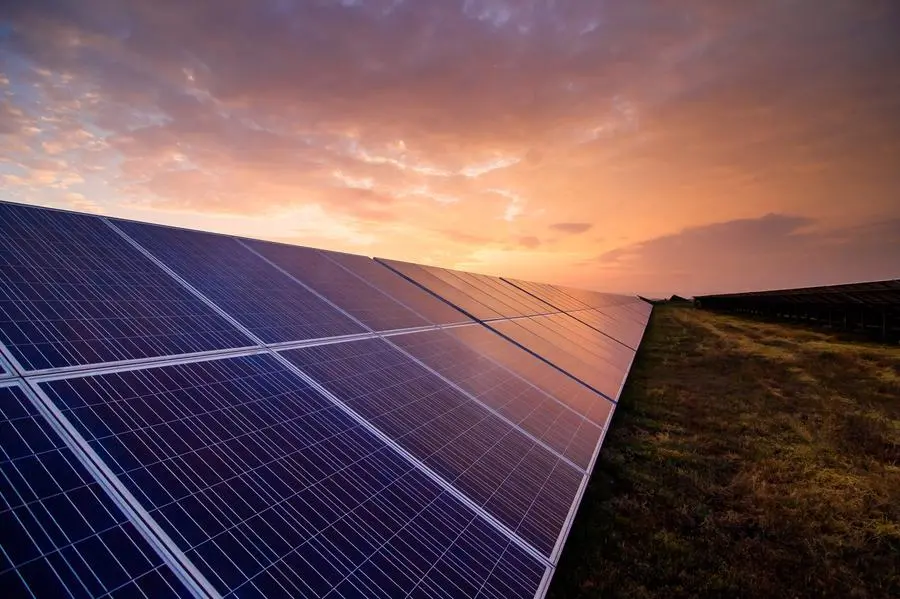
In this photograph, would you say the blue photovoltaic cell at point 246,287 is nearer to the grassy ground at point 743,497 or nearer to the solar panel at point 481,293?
the grassy ground at point 743,497

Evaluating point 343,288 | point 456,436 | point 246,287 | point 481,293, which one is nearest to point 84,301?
point 246,287

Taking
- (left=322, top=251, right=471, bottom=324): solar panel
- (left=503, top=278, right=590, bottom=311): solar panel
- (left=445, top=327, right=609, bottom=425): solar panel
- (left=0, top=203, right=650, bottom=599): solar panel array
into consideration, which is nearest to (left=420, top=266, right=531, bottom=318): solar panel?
(left=322, top=251, right=471, bottom=324): solar panel

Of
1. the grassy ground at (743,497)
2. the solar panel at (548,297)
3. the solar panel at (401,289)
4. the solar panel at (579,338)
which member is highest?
the solar panel at (401,289)

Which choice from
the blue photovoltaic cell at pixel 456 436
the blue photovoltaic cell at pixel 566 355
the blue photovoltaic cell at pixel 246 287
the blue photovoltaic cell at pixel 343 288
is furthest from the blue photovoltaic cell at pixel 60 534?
the blue photovoltaic cell at pixel 566 355

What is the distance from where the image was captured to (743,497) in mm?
7934

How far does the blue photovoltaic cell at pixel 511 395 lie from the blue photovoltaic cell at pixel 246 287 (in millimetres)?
1653

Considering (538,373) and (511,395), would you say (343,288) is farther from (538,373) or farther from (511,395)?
(538,373)

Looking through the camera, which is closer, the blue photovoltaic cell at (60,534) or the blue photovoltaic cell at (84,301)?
the blue photovoltaic cell at (60,534)

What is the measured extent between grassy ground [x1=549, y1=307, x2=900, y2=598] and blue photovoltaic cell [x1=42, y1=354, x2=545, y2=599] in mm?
1977

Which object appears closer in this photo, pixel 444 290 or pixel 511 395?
pixel 511 395

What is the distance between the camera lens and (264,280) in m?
9.47

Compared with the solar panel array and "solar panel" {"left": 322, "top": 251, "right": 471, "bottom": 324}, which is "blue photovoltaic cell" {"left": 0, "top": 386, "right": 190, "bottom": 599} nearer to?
the solar panel array

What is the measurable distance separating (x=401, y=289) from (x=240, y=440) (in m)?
9.87

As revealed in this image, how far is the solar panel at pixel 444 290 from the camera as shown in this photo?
15.5 meters
